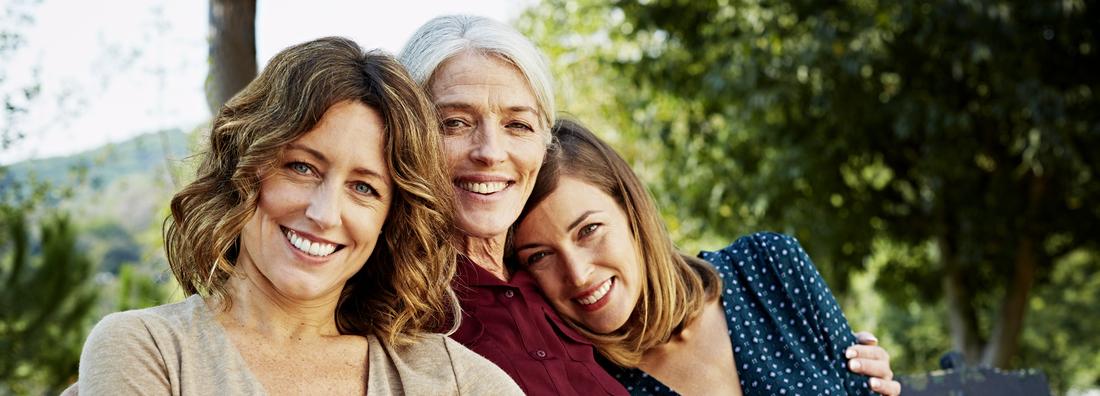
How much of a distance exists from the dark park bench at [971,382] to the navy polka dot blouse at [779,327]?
2.68ft

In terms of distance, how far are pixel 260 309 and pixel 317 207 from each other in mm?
294

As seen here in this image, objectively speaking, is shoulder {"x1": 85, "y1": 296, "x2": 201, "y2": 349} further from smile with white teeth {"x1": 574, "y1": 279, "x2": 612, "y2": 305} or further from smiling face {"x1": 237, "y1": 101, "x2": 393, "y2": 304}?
smile with white teeth {"x1": 574, "y1": 279, "x2": 612, "y2": 305}

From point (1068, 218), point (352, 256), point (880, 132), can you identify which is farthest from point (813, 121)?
point (352, 256)

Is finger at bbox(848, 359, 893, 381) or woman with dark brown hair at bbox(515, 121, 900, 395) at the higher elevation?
woman with dark brown hair at bbox(515, 121, 900, 395)

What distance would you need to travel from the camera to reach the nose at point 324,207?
235cm

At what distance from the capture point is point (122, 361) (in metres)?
2.20

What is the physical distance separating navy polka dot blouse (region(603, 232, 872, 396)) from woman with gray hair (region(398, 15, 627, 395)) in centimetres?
58

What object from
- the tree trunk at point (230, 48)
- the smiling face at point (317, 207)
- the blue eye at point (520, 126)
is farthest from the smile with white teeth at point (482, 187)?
the tree trunk at point (230, 48)

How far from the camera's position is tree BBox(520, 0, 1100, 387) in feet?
30.8

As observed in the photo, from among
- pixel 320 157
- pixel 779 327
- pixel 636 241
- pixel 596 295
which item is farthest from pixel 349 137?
pixel 779 327

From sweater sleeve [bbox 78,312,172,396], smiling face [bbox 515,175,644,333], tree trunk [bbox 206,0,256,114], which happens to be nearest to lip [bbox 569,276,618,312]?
smiling face [bbox 515,175,644,333]

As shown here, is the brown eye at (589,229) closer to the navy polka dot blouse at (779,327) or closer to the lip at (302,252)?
the navy polka dot blouse at (779,327)

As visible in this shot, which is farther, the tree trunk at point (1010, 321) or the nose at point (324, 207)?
the tree trunk at point (1010, 321)

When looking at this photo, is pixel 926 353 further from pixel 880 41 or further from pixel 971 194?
pixel 880 41
